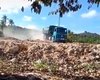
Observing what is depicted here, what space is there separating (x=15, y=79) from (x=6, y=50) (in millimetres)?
9777

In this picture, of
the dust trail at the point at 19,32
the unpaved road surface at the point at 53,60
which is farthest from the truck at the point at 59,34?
the dust trail at the point at 19,32

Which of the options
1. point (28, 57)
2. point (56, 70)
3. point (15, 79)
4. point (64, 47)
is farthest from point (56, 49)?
point (15, 79)

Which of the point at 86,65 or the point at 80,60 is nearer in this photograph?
the point at 86,65

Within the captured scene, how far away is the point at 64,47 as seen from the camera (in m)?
20.9

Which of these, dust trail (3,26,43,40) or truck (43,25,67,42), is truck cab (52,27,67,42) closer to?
truck (43,25,67,42)

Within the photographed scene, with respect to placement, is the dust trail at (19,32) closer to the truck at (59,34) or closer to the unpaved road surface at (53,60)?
the truck at (59,34)

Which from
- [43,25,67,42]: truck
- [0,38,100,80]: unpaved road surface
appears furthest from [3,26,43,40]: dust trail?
[0,38,100,80]: unpaved road surface

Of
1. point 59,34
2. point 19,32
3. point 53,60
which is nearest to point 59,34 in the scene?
point 59,34

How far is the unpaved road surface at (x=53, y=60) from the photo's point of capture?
14.6 m

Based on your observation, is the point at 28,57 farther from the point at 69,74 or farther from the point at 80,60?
the point at 69,74

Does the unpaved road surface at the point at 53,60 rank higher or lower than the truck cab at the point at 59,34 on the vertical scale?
lower

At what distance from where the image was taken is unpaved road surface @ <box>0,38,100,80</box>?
574 inches

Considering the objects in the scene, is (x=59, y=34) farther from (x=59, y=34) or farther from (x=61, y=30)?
(x=61, y=30)

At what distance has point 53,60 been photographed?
18281mm
